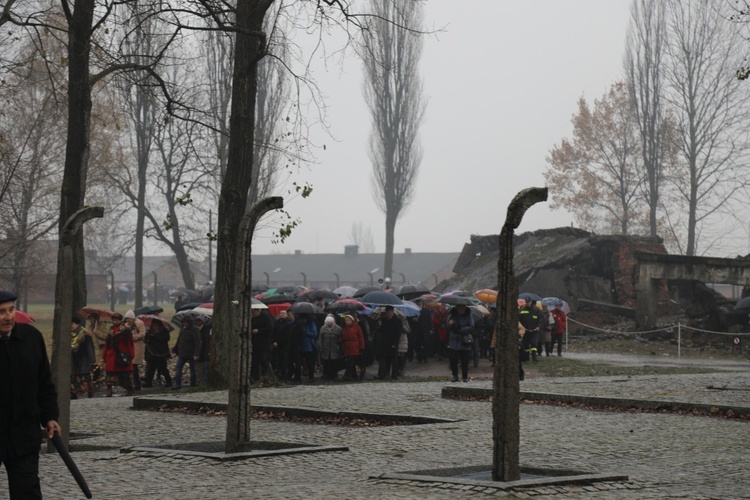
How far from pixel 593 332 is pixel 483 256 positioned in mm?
11957

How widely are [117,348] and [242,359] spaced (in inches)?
446

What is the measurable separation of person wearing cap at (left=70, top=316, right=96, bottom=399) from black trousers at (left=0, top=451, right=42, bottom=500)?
13379 millimetres

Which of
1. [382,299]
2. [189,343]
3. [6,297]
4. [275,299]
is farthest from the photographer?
[382,299]

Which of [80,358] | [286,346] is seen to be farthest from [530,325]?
[80,358]

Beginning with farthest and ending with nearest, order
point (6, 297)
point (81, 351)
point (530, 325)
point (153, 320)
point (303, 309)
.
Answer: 1. point (530, 325)
2. point (303, 309)
3. point (153, 320)
4. point (81, 351)
5. point (6, 297)

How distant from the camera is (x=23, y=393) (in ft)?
25.2

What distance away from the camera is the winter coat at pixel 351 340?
85.6 ft

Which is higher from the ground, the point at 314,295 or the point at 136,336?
the point at 314,295

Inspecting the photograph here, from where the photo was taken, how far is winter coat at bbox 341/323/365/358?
85.6 feet

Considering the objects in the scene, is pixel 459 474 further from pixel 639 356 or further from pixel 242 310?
pixel 639 356

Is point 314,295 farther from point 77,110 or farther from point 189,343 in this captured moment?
point 77,110

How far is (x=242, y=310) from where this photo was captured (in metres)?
12.1

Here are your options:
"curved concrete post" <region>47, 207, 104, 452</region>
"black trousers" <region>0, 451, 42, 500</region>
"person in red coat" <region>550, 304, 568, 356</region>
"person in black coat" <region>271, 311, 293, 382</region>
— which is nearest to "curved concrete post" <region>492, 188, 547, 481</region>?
"black trousers" <region>0, 451, 42, 500</region>

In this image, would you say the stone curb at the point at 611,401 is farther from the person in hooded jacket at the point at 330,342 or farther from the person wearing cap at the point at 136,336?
the person wearing cap at the point at 136,336
